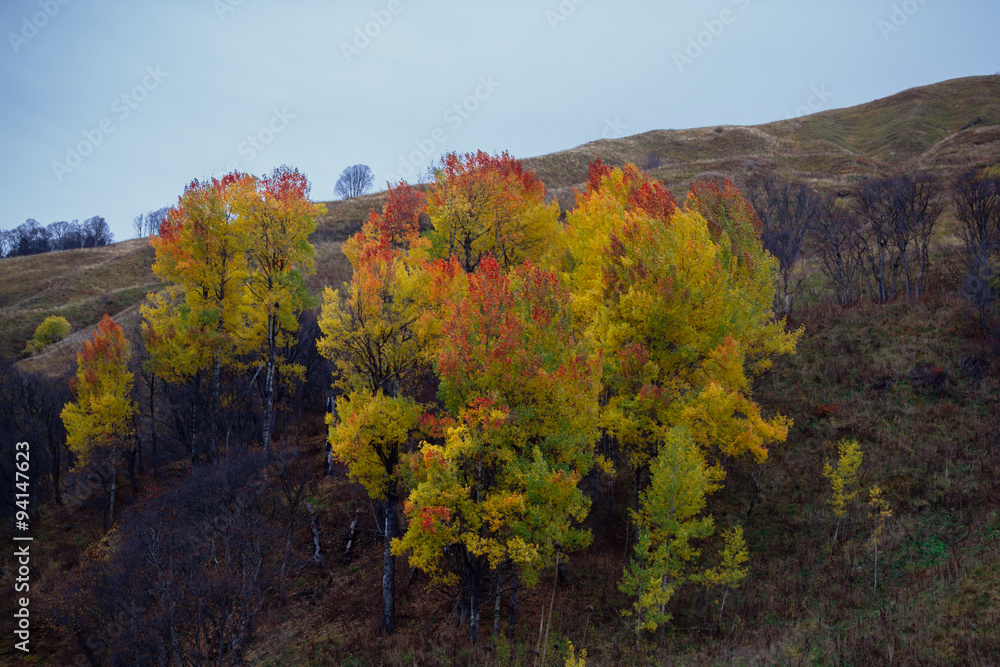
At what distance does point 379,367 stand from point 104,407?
18915 millimetres

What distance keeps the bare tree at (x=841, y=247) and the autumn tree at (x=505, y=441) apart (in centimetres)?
2519

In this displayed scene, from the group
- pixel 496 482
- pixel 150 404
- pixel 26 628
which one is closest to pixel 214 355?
pixel 150 404

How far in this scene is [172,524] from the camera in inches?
701

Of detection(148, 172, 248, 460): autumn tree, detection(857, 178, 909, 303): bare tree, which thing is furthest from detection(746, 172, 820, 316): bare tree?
detection(148, 172, 248, 460): autumn tree

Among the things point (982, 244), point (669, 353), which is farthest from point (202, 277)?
point (982, 244)

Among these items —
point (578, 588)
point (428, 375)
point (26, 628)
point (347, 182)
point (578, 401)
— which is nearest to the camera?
point (578, 401)

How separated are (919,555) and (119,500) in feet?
116

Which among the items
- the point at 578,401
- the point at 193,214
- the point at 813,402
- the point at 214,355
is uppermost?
the point at 193,214

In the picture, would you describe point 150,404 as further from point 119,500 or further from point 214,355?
point 214,355

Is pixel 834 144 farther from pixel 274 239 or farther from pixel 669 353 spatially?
pixel 274 239

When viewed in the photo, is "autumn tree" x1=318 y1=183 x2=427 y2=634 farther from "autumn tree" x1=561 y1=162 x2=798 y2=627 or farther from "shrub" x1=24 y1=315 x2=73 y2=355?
"shrub" x1=24 y1=315 x2=73 y2=355

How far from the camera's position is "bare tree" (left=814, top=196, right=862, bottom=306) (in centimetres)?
3256

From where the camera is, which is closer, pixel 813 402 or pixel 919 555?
pixel 919 555

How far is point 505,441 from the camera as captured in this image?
13.7 meters
